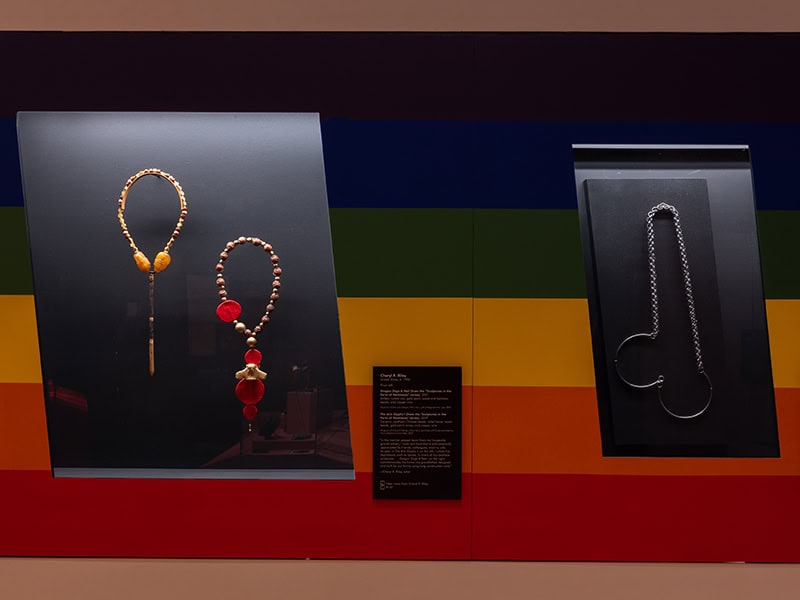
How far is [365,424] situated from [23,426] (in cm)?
108

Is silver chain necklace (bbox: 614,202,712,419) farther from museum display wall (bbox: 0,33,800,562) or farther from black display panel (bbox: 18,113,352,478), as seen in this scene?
black display panel (bbox: 18,113,352,478)

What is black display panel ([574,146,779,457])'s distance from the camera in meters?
2.23

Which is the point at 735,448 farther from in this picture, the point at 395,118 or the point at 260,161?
the point at 260,161

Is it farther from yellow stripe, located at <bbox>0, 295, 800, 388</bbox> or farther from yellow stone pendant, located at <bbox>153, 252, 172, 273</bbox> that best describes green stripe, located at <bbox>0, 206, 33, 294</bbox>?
yellow stripe, located at <bbox>0, 295, 800, 388</bbox>

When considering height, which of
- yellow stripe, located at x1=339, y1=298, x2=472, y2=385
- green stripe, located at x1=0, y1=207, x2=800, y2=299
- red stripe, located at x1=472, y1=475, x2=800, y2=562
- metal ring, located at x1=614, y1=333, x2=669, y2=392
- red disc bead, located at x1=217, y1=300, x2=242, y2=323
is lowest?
red stripe, located at x1=472, y1=475, x2=800, y2=562

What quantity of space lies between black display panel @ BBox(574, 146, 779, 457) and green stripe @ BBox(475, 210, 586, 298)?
10 cm

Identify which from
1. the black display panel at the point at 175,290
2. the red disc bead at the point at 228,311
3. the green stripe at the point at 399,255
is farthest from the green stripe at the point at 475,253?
the red disc bead at the point at 228,311

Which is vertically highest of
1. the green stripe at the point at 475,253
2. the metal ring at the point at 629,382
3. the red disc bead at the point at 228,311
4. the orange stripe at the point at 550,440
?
the green stripe at the point at 475,253

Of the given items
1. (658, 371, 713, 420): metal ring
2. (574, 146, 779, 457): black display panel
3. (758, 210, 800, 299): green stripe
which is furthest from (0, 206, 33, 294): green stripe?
(758, 210, 800, 299): green stripe

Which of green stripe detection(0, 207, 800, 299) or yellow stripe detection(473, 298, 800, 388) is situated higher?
green stripe detection(0, 207, 800, 299)

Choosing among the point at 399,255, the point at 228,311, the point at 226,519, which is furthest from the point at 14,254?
the point at 399,255

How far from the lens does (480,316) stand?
7.21 feet

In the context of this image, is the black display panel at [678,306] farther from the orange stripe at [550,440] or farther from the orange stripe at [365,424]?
the orange stripe at [365,424]

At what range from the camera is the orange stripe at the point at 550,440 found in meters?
2.19
